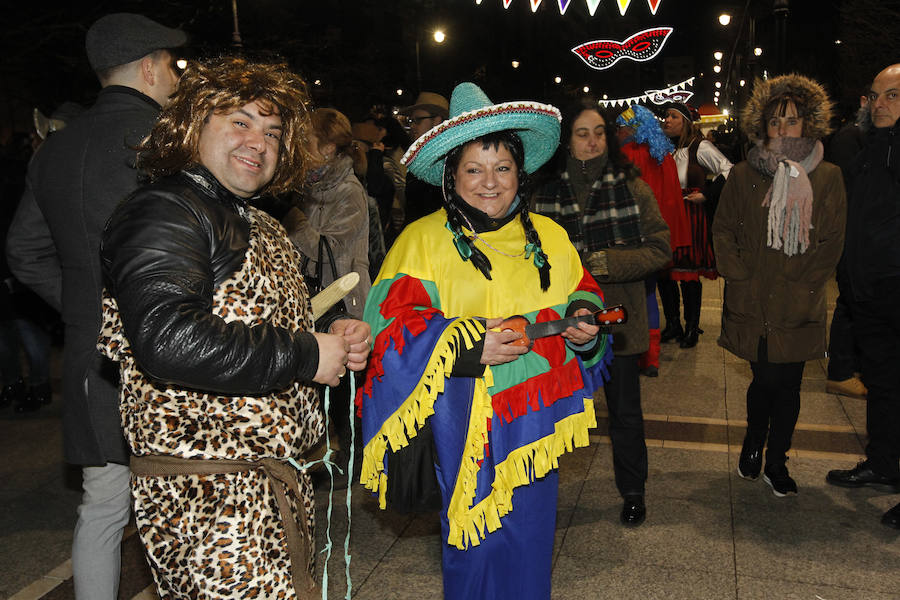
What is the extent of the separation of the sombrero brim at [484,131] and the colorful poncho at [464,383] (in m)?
0.22

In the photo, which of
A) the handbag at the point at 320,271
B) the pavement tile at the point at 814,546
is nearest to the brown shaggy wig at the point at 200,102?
the handbag at the point at 320,271

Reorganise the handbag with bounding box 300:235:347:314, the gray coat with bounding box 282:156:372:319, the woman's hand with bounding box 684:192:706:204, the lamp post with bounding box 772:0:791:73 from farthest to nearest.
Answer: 1. the lamp post with bounding box 772:0:791:73
2. the woman's hand with bounding box 684:192:706:204
3. the gray coat with bounding box 282:156:372:319
4. the handbag with bounding box 300:235:347:314

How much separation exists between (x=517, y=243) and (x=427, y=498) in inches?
39.6

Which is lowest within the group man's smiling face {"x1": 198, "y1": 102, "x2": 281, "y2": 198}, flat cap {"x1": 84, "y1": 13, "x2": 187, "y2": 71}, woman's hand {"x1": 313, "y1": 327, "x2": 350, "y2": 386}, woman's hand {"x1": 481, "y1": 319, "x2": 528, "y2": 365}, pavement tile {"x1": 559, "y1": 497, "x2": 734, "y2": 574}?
pavement tile {"x1": 559, "y1": 497, "x2": 734, "y2": 574}

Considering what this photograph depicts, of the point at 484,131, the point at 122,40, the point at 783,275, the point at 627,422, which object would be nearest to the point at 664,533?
the point at 627,422

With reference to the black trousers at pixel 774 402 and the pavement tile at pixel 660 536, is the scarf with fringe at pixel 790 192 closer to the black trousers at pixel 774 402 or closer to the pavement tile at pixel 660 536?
the black trousers at pixel 774 402

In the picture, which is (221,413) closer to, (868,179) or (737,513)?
A: (737,513)

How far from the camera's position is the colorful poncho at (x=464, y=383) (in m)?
2.62

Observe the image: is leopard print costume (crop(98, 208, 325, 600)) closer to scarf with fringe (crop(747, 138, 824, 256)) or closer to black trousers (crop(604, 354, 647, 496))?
black trousers (crop(604, 354, 647, 496))

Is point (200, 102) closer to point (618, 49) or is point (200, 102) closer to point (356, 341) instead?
point (356, 341)

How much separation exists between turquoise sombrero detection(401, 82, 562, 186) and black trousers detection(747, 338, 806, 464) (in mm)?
2175

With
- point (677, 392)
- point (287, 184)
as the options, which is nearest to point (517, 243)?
point (287, 184)

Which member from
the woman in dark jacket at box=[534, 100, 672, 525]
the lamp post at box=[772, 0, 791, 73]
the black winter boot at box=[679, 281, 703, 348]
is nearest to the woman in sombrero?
the woman in dark jacket at box=[534, 100, 672, 525]

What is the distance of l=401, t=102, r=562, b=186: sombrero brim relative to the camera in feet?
8.89
